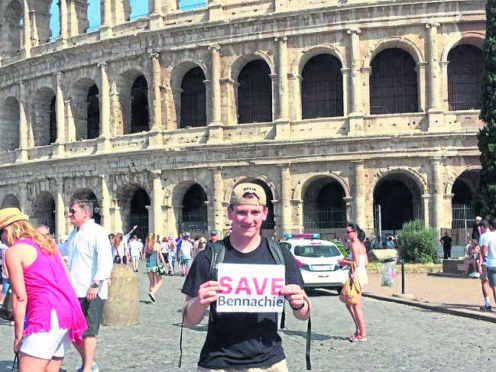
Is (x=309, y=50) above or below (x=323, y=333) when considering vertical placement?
above

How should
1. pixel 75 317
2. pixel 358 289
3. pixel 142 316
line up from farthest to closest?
pixel 142 316
pixel 358 289
pixel 75 317

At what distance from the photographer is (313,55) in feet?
99.1

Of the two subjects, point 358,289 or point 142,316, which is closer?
point 358,289

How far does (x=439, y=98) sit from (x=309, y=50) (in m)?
5.55

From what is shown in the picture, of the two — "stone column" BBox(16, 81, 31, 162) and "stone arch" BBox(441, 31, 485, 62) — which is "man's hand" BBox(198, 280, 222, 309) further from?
"stone column" BBox(16, 81, 31, 162)

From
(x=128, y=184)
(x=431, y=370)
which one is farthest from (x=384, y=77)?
(x=431, y=370)

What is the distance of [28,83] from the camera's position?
36.9 m

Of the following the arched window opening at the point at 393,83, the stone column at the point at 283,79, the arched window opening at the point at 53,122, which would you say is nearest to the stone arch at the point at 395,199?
the arched window opening at the point at 393,83

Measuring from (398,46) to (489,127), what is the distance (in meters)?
6.35

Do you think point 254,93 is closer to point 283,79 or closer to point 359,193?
point 283,79

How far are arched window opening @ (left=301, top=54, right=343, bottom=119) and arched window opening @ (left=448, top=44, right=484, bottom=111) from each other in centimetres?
452

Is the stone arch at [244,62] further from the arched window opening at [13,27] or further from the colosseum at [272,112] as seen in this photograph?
the arched window opening at [13,27]

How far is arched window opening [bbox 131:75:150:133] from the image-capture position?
3462 cm

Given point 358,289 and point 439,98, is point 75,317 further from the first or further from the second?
point 439,98
